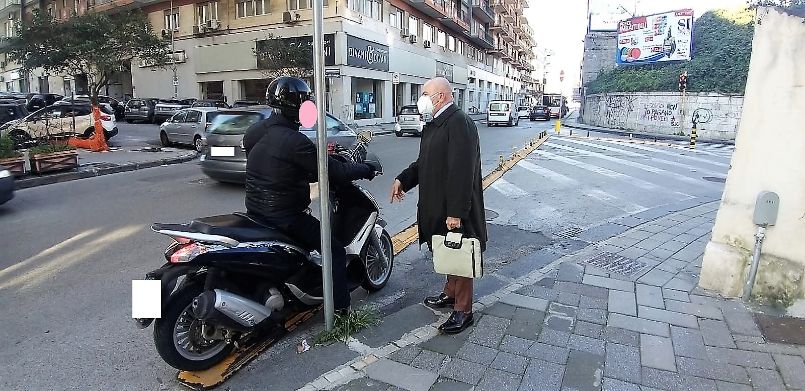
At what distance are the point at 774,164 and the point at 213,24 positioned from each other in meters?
33.9

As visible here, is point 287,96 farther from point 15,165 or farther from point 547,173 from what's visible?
point 547,173

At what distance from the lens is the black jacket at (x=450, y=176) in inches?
129

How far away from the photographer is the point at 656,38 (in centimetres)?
3281

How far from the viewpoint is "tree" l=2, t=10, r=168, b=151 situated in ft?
51.2

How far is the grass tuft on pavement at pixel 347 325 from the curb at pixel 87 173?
8.73 m

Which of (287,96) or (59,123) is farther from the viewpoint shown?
(59,123)

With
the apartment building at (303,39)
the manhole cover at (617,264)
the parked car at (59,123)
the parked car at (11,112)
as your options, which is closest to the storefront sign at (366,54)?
the apartment building at (303,39)

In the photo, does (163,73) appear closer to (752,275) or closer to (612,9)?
(612,9)

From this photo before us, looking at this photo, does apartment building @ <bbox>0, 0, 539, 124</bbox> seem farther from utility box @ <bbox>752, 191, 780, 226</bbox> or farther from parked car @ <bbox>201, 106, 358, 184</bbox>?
utility box @ <bbox>752, 191, 780, 226</bbox>

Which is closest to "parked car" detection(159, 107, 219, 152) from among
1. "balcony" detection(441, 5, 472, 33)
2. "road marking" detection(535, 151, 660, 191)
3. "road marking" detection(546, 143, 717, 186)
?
"road marking" detection(535, 151, 660, 191)

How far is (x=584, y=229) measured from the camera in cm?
658

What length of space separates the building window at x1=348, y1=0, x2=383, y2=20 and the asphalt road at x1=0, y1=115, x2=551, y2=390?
22.3m

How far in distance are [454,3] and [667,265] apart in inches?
1741

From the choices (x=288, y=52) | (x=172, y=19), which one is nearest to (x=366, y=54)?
(x=288, y=52)
